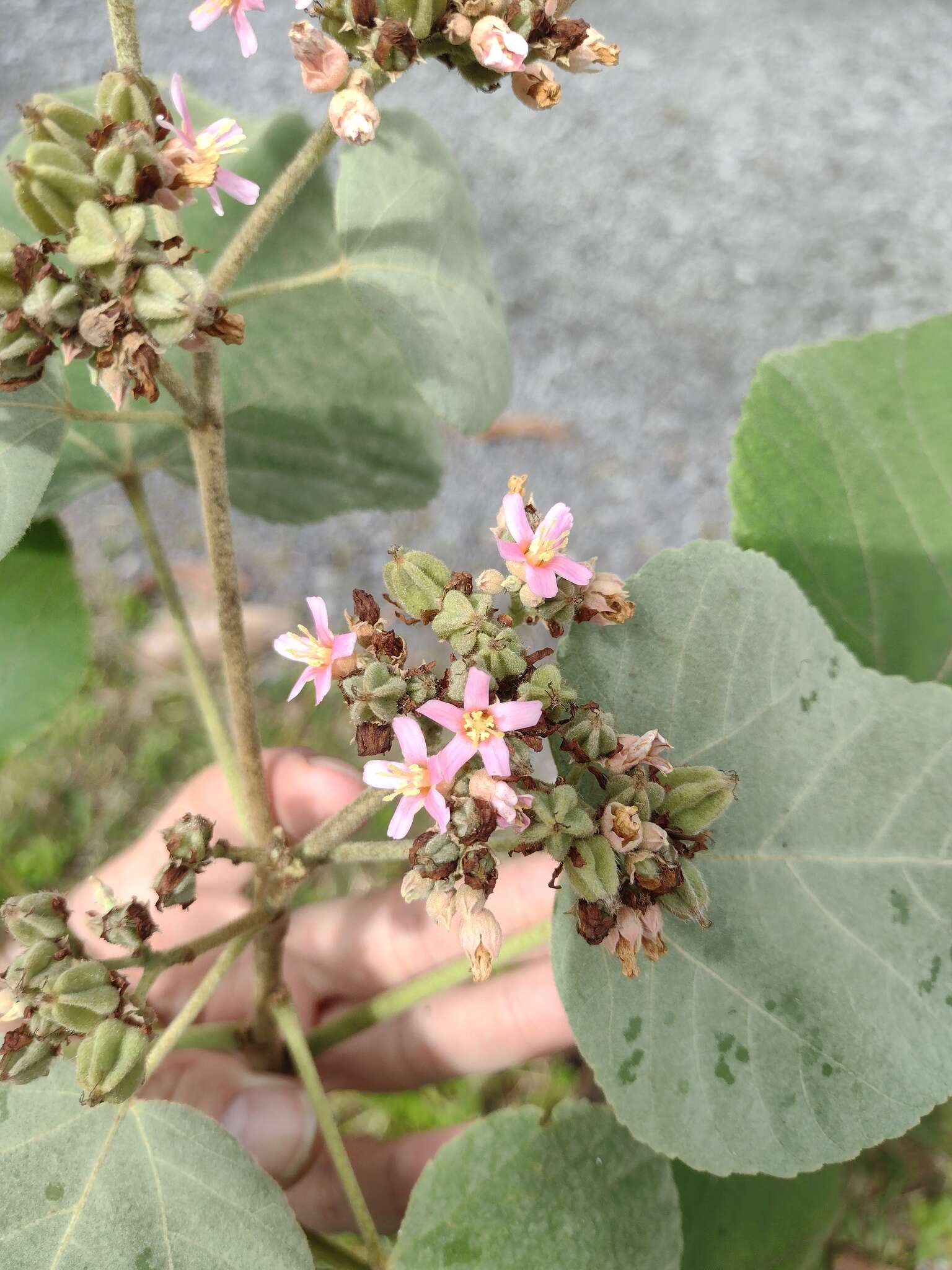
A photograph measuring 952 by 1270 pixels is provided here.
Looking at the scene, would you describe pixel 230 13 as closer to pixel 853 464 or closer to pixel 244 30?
pixel 244 30

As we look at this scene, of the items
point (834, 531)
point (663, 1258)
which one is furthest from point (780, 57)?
point (663, 1258)

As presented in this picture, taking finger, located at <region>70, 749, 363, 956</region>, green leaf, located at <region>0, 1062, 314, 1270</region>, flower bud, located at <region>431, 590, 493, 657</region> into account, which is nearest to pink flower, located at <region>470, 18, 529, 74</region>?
flower bud, located at <region>431, 590, 493, 657</region>

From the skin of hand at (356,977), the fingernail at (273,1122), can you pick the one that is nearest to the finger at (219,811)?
the skin of hand at (356,977)

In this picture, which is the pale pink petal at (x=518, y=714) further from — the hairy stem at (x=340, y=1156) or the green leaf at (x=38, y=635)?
the green leaf at (x=38, y=635)

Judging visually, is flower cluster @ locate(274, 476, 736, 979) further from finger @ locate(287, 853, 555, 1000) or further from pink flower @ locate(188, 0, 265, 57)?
finger @ locate(287, 853, 555, 1000)

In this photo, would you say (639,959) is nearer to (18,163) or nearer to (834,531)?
(834,531)

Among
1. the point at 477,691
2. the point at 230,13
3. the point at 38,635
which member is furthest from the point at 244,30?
the point at 38,635

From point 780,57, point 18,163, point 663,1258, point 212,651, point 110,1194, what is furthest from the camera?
point 780,57
